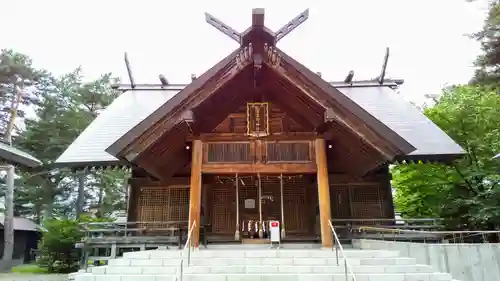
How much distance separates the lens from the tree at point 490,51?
1875 cm

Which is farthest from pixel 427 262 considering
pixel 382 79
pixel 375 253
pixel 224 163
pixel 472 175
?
pixel 382 79

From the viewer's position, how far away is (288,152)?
33.1 feet

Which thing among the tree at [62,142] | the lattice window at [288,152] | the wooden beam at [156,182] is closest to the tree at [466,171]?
the lattice window at [288,152]

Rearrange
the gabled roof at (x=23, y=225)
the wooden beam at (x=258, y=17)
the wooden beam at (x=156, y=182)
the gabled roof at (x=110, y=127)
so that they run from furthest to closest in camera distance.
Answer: the gabled roof at (x=23, y=225)
the wooden beam at (x=156, y=182)
the gabled roof at (x=110, y=127)
the wooden beam at (x=258, y=17)

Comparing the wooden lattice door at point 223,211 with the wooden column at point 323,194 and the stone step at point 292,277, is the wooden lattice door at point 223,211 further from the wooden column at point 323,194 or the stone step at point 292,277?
the stone step at point 292,277

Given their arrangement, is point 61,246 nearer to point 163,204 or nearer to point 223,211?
point 163,204

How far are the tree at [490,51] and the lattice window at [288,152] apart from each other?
14.3 m

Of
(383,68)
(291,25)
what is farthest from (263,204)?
(383,68)

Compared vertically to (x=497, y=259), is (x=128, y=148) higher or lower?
higher

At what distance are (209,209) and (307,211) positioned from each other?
→ 10.8 feet

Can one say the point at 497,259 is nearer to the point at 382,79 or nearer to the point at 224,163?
the point at 224,163

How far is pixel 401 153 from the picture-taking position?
845 cm

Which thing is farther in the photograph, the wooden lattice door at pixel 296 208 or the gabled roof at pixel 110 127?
the gabled roof at pixel 110 127

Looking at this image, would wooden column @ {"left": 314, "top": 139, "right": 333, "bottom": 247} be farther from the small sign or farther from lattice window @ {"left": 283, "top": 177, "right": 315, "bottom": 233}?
the small sign
